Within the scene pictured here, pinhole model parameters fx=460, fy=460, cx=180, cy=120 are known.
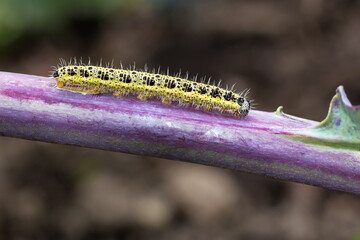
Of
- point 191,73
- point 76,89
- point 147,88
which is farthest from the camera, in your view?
point 191,73

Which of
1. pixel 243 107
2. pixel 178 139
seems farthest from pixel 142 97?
pixel 243 107

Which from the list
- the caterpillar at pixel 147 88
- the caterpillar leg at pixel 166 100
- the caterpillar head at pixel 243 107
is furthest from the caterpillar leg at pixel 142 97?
the caterpillar head at pixel 243 107

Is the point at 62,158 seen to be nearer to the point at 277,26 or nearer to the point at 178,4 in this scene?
the point at 178,4

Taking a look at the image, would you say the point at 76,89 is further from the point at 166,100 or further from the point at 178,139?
the point at 178,139

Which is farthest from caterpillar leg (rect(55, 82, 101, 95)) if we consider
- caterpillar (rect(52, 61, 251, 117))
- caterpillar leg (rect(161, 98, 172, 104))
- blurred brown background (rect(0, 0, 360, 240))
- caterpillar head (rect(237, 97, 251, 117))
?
blurred brown background (rect(0, 0, 360, 240))

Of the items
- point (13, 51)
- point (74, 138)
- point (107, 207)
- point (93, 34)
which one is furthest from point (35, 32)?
point (74, 138)

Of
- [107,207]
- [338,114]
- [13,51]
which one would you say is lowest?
[107,207]

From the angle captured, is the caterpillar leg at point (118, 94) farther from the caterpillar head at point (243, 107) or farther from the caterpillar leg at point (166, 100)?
the caterpillar head at point (243, 107)
